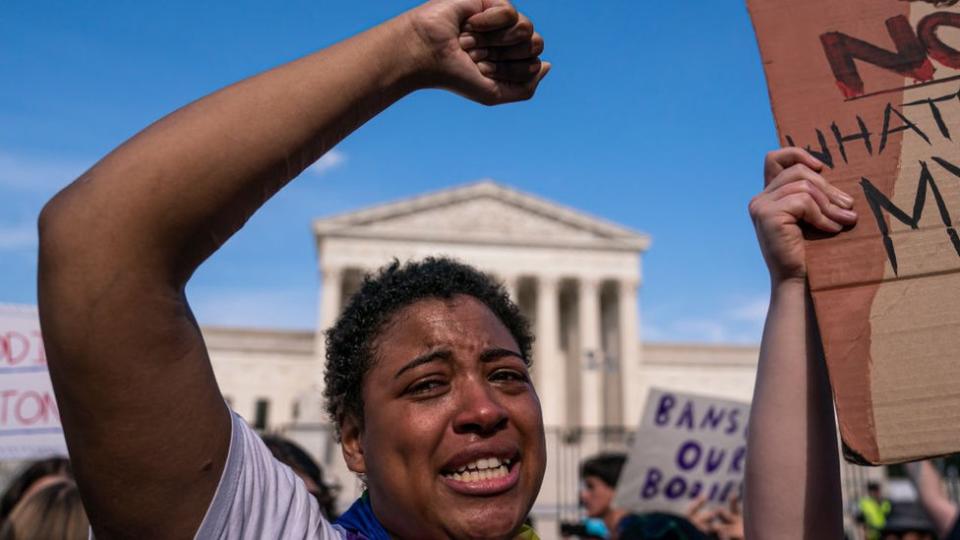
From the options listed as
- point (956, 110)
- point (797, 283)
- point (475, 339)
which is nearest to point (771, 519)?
point (797, 283)

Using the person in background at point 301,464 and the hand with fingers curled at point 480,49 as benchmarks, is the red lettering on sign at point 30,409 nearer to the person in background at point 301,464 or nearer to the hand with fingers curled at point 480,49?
the person in background at point 301,464

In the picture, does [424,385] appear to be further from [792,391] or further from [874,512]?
[874,512]

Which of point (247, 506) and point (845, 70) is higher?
point (845, 70)

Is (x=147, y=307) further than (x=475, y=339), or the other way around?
(x=475, y=339)

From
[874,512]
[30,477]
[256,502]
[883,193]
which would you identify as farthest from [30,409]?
[874,512]

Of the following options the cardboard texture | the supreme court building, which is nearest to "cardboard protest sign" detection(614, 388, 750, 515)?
the cardboard texture

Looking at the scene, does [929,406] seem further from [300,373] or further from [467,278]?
[300,373]

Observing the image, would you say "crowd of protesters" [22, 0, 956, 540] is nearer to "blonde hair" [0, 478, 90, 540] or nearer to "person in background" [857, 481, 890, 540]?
"blonde hair" [0, 478, 90, 540]

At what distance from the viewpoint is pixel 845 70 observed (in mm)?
1967

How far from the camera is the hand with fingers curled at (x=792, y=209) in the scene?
1873 mm

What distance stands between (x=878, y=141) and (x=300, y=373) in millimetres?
53111

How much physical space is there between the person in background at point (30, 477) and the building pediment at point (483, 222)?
153ft

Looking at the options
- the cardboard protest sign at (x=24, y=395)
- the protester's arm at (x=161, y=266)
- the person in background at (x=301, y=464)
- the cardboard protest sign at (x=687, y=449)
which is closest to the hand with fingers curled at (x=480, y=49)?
the protester's arm at (x=161, y=266)

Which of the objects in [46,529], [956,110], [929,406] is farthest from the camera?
[46,529]
